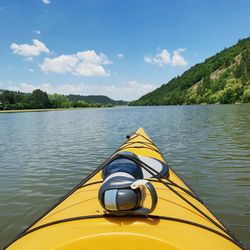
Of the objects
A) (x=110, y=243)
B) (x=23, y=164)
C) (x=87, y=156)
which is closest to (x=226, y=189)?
(x=110, y=243)

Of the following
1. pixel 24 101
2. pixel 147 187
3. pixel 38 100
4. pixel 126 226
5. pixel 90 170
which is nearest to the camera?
pixel 126 226

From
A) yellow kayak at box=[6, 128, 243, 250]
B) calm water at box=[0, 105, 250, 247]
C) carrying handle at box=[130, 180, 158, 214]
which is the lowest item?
calm water at box=[0, 105, 250, 247]

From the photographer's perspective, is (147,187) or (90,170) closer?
(147,187)

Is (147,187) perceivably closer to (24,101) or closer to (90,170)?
(90,170)

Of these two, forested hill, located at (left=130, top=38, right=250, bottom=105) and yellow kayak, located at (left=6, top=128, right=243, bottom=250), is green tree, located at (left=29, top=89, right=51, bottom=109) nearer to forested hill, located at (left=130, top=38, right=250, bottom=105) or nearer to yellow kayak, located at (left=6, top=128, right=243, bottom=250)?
forested hill, located at (left=130, top=38, right=250, bottom=105)

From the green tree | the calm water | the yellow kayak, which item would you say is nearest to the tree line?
the green tree

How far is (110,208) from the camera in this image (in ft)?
9.57

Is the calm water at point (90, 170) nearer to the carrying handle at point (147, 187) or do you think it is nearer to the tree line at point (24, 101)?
the carrying handle at point (147, 187)

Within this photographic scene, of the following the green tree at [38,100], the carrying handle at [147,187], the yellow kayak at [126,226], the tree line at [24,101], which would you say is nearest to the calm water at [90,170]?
the yellow kayak at [126,226]

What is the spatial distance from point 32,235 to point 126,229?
41.8 inches

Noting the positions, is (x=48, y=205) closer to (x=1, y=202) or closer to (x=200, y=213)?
(x=1, y=202)

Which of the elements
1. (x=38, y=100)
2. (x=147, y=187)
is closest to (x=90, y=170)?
(x=147, y=187)

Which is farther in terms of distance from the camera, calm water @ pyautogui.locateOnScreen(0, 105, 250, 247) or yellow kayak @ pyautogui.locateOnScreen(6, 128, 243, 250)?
calm water @ pyautogui.locateOnScreen(0, 105, 250, 247)

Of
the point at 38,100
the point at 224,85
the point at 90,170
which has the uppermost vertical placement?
the point at 224,85
